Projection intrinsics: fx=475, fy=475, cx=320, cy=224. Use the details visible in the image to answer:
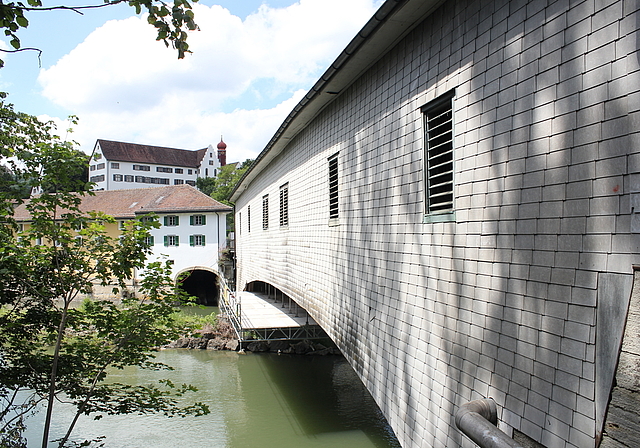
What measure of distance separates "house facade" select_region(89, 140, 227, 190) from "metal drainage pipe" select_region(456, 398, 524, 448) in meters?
53.5

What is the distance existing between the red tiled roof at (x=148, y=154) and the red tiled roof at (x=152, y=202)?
713 inches

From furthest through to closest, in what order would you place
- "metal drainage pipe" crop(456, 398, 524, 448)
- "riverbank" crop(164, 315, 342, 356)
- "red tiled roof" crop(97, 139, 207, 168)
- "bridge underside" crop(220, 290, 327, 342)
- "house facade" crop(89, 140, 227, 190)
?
"red tiled roof" crop(97, 139, 207, 168) < "house facade" crop(89, 140, 227, 190) < "riverbank" crop(164, 315, 342, 356) < "bridge underside" crop(220, 290, 327, 342) < "metal drainage pipe" crop(456, 398, 524, 448)

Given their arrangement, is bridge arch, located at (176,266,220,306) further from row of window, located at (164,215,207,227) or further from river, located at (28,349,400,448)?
river, located at (28,349,400,448)

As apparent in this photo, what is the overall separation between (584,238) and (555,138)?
66 cm

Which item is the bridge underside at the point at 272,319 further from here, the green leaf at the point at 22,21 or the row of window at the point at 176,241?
the row of window at the point at 176,241

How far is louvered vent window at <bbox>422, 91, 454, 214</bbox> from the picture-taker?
14.0 ft

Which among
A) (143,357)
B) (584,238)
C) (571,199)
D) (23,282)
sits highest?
(571,199)

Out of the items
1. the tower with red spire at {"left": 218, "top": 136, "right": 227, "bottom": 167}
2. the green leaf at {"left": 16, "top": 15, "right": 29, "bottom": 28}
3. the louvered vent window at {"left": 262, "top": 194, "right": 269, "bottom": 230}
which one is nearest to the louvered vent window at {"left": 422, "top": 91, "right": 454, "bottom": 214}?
the green leaf at {"left": 16, "top": 15, "right": 29, "bottom": 28}

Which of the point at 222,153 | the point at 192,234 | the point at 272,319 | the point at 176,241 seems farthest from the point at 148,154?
the point at 272,319

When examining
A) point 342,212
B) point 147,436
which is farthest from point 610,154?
point 147,436

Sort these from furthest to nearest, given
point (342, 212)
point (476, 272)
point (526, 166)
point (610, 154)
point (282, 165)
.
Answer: point (282, 165)
point (342, 212)
point (476, 272)
point (526, 166)
point (610, 154)

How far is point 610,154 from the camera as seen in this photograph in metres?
2.53

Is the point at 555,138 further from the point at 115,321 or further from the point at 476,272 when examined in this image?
the point at 115,321

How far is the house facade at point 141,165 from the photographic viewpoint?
178 feet
